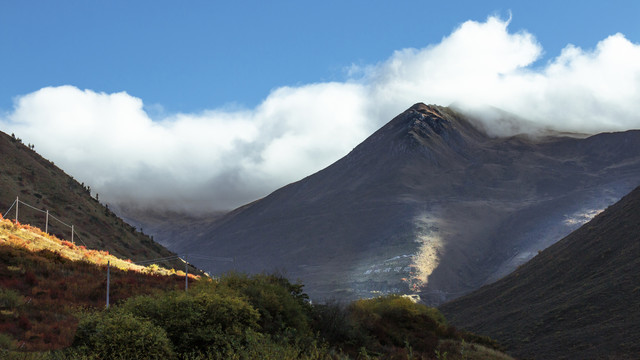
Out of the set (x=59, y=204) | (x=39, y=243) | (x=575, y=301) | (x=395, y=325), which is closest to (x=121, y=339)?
(x=395, y=325)

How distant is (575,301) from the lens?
60.0 metres

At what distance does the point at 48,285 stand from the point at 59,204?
3584 centimetres

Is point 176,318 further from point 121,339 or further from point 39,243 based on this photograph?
point 39,243

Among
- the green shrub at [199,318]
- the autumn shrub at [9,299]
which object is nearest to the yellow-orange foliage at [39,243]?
the autumn shrub at [9,299]

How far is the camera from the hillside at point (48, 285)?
24.5 m

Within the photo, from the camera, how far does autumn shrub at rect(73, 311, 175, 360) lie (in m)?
16.9

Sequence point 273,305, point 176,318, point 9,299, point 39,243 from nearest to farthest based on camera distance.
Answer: point 176,318 → point 273,305 → point 9,299 → point 39,243

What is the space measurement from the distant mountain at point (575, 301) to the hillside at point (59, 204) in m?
38.7

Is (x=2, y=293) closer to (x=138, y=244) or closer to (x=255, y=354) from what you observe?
(x=255, y=354)

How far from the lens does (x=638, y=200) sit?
76.1 metres

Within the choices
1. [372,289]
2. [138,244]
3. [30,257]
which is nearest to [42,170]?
[138,244]

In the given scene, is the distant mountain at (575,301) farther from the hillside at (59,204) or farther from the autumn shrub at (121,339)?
the hillside at (59,204)

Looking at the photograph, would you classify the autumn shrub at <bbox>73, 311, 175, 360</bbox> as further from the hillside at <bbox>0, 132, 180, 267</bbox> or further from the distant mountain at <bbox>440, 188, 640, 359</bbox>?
the hillside at <bbox>0, 132, 180, 267</bbox>

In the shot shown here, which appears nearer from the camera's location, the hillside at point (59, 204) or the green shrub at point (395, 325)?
the green shrub at point (395, 325)
